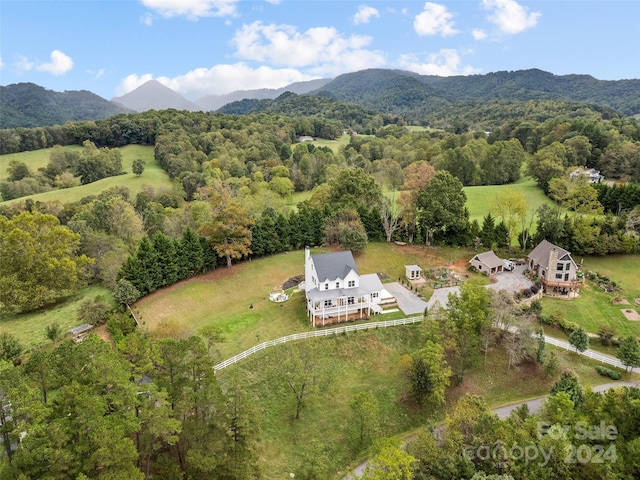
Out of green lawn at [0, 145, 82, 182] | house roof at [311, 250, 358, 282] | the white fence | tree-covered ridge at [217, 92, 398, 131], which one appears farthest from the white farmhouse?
tree-covered ridge at [217, 92, 398, 131]

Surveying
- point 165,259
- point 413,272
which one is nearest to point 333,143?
point 413,272

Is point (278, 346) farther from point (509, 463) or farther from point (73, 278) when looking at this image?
point (73, 278)

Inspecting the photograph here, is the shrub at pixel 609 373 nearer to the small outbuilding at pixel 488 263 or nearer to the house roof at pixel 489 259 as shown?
the small outbuilding at pixel 488 263

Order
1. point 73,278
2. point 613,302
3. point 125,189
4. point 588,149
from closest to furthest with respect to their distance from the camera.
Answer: point 73,278, point 613,302, point 125,189, point 588,149

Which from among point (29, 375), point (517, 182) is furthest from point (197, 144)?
point (29, 375)

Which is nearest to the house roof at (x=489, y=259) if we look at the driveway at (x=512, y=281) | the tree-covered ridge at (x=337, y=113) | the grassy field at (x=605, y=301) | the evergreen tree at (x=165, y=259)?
the driveway at (x=512, y=281)

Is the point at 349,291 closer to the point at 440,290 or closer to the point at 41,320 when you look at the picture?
the point at 440,290

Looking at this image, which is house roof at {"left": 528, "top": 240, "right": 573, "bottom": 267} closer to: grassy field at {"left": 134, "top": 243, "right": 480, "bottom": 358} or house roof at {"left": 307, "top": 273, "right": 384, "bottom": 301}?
grassy field at {"left": 134, "top": 243, "right": 480, "bottom": 358}
